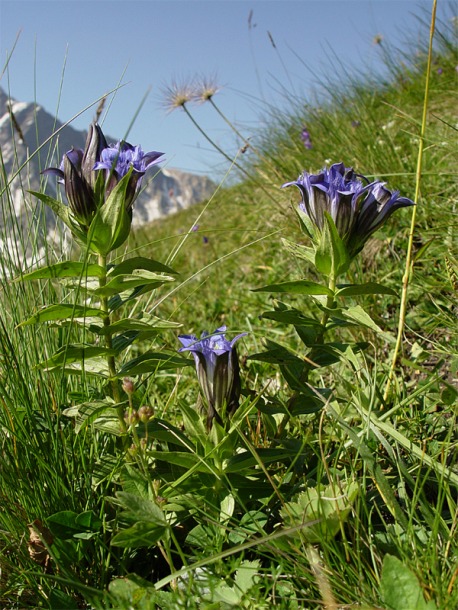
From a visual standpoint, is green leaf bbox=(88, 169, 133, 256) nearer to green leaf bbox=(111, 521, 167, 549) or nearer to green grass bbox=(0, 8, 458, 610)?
green grass bbox=(0, 8, 458, 610)

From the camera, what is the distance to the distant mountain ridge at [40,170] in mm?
1688

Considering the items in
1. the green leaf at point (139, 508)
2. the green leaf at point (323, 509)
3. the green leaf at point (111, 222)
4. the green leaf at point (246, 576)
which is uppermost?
the green leaf at point (111, 222)

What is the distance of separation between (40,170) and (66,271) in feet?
1.85

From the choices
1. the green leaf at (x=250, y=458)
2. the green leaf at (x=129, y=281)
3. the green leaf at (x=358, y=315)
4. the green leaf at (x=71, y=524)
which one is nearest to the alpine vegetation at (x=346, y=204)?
the green leaf at (x=358, y=315)

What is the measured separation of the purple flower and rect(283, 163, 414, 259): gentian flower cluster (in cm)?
32

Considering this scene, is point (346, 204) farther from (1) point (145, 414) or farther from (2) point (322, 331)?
(1) point (145, 414)

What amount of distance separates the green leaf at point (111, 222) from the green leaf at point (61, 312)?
14 cm

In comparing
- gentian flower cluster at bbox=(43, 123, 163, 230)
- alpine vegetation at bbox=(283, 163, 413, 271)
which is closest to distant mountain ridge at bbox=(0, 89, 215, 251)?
gentian flower cluster at bbox=(43, 123, 163, 230)

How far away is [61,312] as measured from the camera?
1292 millimetres

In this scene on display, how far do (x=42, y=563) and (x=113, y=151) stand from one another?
2.87 ft

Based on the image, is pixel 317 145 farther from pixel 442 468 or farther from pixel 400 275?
pixel 442 468

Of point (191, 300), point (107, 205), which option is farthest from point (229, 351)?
point (191, 300)

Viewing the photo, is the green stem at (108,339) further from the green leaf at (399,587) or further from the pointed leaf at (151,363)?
the green leaf at (399,587)

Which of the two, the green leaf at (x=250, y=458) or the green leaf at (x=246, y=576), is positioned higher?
the green leaf at (x=250, y=458)
